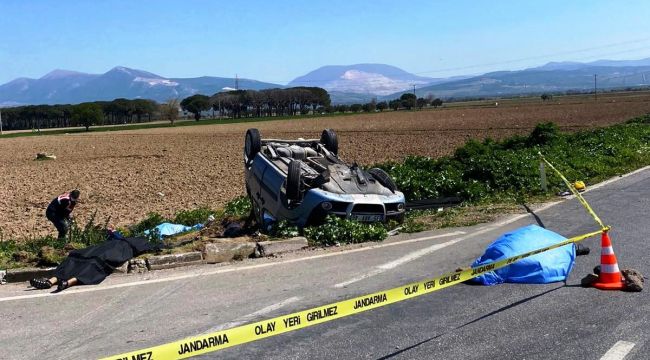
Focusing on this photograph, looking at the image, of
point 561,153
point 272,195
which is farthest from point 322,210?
point 561,153

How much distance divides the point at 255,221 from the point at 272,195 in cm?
163

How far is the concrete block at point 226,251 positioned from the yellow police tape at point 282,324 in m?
3.15

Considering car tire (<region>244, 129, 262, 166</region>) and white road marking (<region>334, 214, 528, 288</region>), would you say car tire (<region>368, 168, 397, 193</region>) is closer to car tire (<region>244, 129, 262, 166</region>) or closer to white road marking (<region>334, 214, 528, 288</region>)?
white road marking (<region>334, 214, 528, 288</region>)

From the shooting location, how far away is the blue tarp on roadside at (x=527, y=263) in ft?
19.9

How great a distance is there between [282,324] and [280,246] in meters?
3.96

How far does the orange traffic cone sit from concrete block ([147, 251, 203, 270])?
4.81m

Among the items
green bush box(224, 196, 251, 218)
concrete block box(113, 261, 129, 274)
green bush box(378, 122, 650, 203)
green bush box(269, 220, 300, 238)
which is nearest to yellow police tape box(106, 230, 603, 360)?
concrete block box(113, 261, 129, 274)

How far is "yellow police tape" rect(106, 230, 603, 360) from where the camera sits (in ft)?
11.6

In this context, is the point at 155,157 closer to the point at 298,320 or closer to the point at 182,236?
the point at 182,236

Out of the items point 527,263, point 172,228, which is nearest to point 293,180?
point 172,228

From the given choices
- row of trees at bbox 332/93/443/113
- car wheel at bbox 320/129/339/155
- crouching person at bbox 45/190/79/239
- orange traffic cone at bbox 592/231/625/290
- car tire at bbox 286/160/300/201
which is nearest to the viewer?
orange traffic cone at bbox 592/231/625/290

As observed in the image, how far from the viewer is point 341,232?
28.3 feet

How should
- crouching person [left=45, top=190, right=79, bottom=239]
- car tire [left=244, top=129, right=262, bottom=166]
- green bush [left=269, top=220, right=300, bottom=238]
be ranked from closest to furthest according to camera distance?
green bush [left=269, top=220, right=300, bottom=238], crouching person [left=45, top=190, right=79, bottom=239], car tire [left=244, top=129, right=262, bottom=166]

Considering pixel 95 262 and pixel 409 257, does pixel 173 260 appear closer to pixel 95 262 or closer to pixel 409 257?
pixel 95 262
